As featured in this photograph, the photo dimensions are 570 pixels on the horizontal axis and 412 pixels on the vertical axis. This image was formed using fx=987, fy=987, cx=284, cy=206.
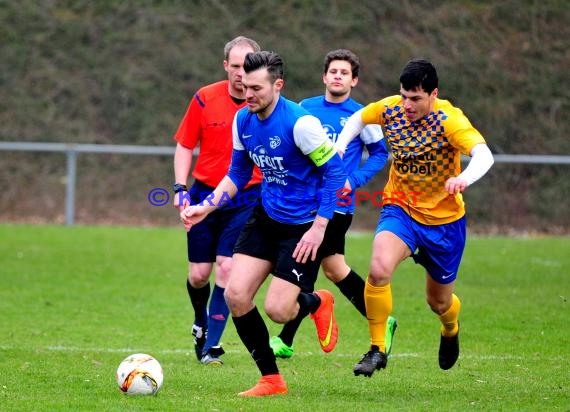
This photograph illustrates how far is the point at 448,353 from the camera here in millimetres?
6648

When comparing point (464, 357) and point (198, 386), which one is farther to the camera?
point (464, 357)

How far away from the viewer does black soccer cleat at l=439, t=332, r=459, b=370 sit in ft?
21.7

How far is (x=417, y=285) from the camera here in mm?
11992

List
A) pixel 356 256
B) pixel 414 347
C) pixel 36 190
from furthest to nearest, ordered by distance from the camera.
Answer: pixel 36 190
pixel 356 256
pixel 414 347

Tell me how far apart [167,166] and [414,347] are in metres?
14.1

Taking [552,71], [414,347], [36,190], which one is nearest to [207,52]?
[36,190]

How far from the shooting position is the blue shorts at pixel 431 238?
6223 mm

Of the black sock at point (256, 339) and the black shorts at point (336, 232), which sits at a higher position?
the black shorts at point (336, 232)

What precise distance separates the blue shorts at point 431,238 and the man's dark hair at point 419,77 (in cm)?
81

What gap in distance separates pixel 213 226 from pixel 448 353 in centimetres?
208

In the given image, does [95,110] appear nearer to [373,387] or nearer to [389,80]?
[389,80]

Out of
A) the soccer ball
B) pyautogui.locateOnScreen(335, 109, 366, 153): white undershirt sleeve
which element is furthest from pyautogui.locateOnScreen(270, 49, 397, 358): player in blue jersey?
the soccer ball

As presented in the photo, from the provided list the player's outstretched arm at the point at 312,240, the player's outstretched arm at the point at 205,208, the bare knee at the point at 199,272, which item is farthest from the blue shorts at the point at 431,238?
the bare knee at the point at 199,272

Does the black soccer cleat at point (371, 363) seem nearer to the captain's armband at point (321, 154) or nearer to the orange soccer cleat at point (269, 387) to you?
the orange soccer cleat at point (269, 387)
